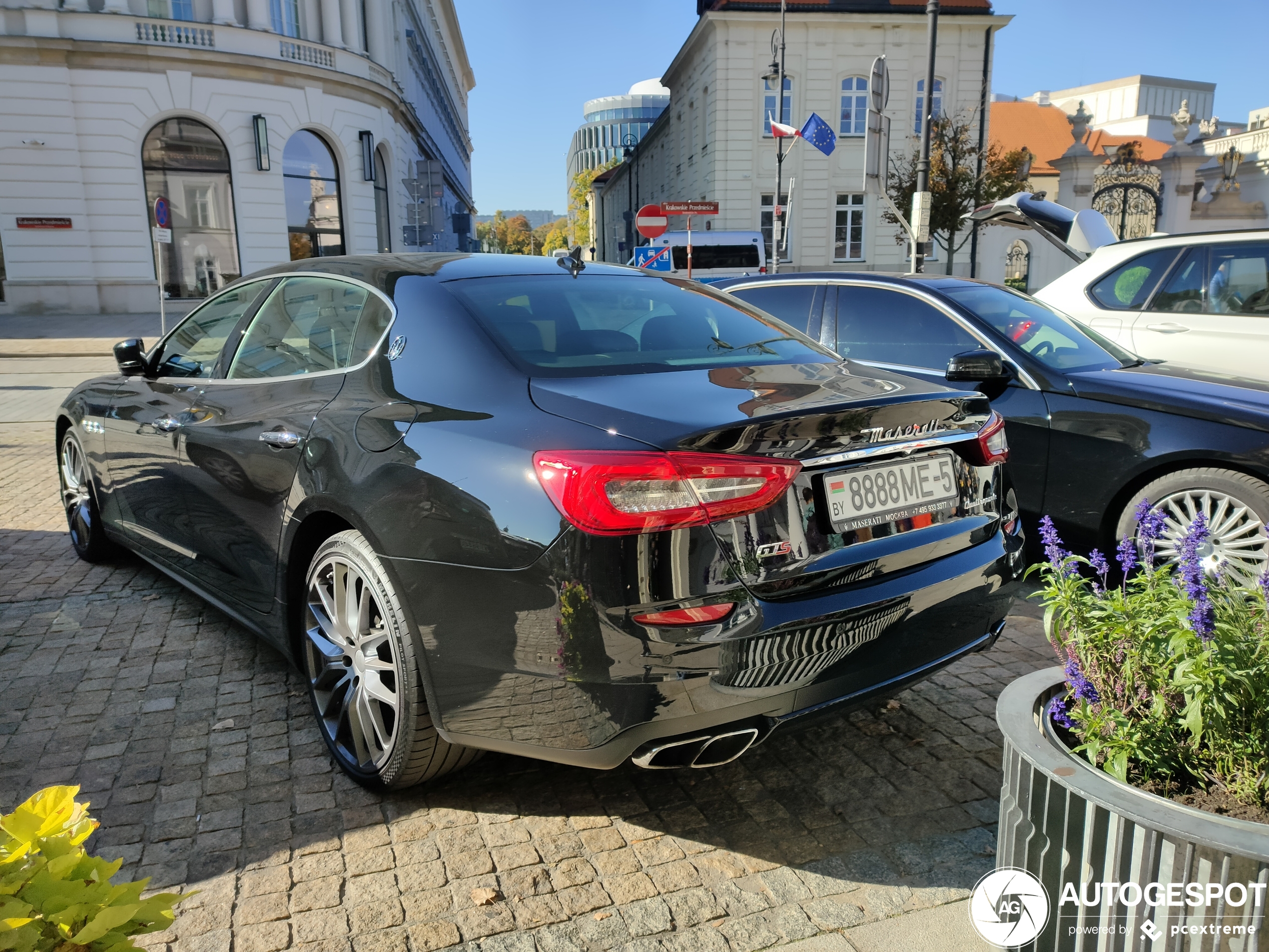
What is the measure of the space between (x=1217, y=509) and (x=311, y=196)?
3152 centimetres

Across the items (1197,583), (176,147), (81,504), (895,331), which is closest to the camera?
(1197,583)

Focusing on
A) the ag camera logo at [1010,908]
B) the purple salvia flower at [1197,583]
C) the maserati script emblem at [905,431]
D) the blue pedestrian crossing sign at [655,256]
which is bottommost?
the ag camera logo at [1010,908]

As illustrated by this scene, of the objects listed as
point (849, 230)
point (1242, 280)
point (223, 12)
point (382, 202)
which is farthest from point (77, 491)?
point (849, 230)

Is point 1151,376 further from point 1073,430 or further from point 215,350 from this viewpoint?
point 215,350

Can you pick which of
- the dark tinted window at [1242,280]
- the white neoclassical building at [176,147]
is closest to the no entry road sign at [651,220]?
the dark tinted window at [1242,280]

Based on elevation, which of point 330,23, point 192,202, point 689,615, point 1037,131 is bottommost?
point 689,615

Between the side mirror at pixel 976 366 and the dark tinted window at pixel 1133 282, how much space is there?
2.84m

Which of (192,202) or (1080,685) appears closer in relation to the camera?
(1080,685)

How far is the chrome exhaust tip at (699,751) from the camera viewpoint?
7.84 ft

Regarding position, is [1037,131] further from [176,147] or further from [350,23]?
[176,147]

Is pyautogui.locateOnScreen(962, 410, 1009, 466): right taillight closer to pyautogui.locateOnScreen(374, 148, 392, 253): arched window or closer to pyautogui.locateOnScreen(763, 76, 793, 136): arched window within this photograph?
pyautogui.locateOnScreen(374, 148, 392, 253): arched window

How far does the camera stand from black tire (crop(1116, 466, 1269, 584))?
4.38 metres

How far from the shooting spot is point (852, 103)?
38.5 metres

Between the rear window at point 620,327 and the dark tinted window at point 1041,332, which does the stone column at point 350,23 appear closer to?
the dark tinted window at point 1041,332
